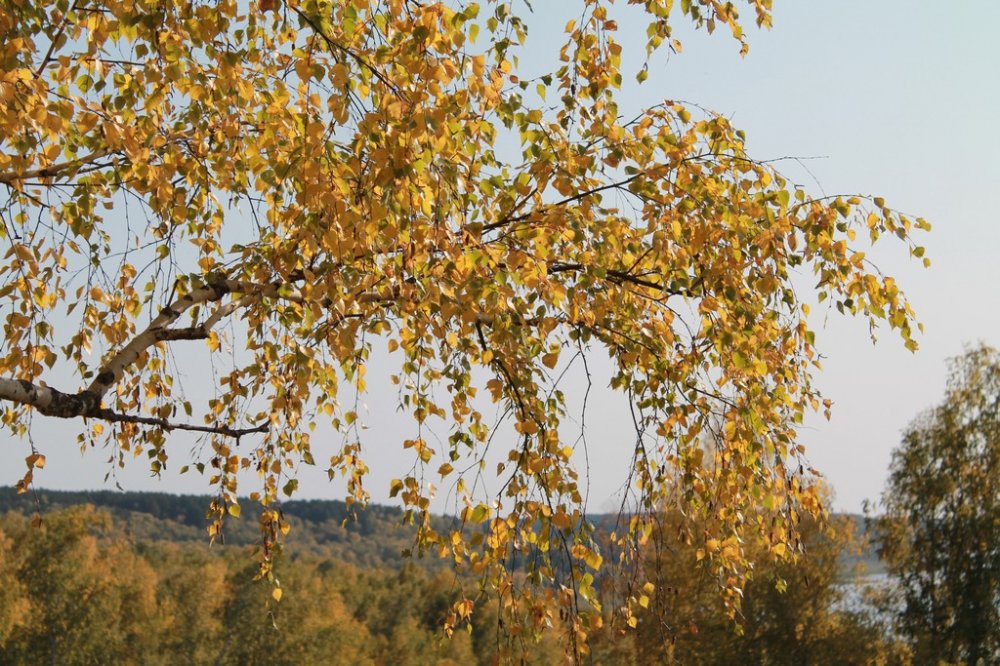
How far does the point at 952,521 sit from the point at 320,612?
738 inches

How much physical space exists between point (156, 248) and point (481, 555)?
2400 millimetres

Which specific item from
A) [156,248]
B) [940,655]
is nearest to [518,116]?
[156,248]

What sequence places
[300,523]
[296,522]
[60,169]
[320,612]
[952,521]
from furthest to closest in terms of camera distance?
[300,523] → [296,522] → [320,612] → [952,521] → [60,169]

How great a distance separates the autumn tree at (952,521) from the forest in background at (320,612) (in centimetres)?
105

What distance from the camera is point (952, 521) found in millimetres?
20672

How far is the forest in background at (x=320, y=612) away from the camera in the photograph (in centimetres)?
1794

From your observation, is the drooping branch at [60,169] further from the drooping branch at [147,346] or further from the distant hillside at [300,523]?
the distant hillside at [300,523]

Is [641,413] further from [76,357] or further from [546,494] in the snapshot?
[76,357]

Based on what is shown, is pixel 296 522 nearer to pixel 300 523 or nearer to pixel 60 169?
pixel 300 523

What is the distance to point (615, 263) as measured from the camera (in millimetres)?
4008

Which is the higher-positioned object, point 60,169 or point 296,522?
point 60,169

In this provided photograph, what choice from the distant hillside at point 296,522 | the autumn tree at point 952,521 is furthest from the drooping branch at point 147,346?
the distant hillside at point 296,522

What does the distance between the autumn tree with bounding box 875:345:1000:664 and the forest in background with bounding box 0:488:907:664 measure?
3.45ft

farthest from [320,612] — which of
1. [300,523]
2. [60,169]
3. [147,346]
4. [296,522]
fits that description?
[300,523]
